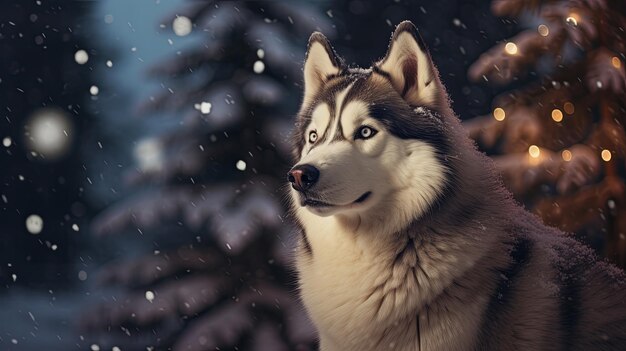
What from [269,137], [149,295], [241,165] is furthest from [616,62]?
[149,295]

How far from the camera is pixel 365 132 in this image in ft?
9.51

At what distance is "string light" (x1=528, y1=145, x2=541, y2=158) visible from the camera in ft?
18.9

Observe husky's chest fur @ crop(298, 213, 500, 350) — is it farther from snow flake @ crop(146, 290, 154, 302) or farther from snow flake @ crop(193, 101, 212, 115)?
snow flake @ crop(146, 290, 154, 302)

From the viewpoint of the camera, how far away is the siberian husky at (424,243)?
276 centimetres

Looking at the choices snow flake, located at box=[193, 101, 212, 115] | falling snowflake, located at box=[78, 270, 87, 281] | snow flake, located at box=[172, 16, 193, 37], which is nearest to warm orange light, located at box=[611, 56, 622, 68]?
snow flake, located at box=[193, 101, 212, 115]

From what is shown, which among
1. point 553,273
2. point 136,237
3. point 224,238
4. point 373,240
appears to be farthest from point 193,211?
point 553,273

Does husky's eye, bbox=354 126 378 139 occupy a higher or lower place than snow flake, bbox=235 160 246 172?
higher

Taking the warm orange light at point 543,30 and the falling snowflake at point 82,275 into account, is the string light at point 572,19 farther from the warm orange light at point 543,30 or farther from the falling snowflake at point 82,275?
A: the falling snowflake at point 82,275

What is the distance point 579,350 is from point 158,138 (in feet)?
16.6

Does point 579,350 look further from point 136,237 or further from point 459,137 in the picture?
point 136,237

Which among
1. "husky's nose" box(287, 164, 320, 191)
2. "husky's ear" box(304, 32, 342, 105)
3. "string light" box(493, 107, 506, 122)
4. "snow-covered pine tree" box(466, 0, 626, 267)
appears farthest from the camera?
"string light" box(493, 107, 506, 122)

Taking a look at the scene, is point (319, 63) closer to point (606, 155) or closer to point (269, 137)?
point (269, 137)

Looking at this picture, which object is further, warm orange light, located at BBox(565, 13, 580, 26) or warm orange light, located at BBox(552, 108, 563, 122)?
warm orange light, located at BBox(552, 108, 563, 122)

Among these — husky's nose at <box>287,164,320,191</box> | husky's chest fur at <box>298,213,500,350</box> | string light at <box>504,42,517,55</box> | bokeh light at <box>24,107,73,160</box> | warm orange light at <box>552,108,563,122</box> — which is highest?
husky's nose at <box>287,164,320,191</box>
